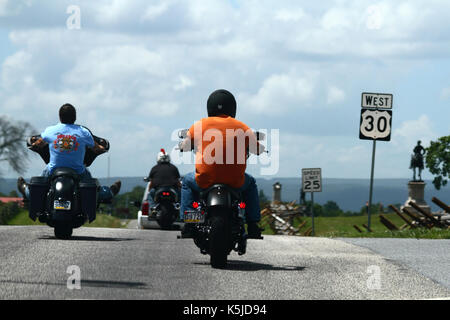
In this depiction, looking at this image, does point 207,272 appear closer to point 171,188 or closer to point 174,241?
point 174,241

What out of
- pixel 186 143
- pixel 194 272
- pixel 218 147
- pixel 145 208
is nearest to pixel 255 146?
pixel 218 147

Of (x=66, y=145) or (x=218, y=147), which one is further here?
(x=66, y=145)

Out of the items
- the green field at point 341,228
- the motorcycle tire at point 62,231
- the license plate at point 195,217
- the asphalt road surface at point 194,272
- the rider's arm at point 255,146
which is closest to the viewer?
the asphalt road surface at point 194,272

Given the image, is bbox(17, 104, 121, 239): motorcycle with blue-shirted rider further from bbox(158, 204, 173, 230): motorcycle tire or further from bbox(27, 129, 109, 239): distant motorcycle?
bbox(158, 204, 173, 230): motorcycle tire

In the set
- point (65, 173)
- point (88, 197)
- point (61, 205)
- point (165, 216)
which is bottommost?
point (165, 216)

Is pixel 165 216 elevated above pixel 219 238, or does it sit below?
below

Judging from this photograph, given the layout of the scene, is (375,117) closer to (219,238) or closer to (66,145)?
(66,145)

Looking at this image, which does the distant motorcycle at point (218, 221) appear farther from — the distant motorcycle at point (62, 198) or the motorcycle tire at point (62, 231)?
the motorcycle tire at point (62, 231)

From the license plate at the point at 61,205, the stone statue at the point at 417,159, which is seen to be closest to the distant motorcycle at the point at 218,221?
the license plate at the point at 61,205

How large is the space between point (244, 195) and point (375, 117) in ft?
37.3

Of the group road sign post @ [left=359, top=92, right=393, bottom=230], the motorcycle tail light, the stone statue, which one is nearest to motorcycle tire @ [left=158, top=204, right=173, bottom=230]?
the motorcycle tail light

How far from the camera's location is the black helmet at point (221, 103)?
34.7ft

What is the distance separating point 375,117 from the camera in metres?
21.7
